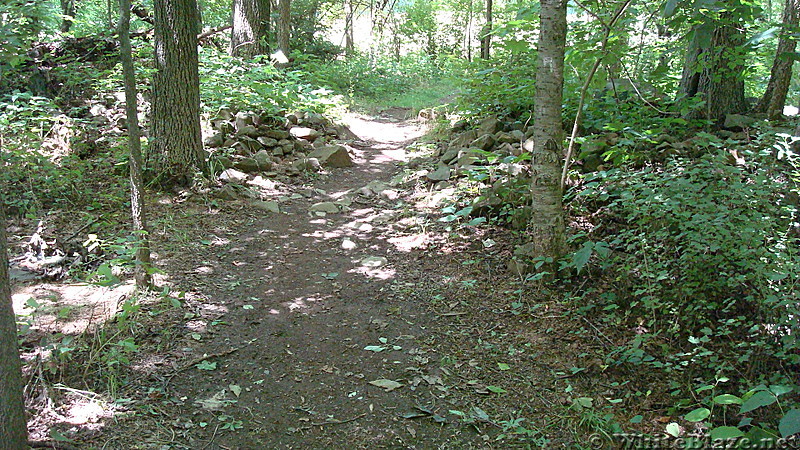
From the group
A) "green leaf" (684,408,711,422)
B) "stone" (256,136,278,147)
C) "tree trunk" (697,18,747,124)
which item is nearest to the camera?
"green leaf" (684,408,711,422)

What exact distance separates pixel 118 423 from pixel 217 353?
2.90 ft

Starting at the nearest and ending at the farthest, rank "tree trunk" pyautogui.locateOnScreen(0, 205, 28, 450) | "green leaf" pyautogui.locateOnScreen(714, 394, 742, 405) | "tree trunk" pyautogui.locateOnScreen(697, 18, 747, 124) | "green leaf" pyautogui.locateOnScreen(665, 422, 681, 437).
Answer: "tree trunk" pyautogui.locateOnScreen(0, 205, 28, 450)
"green leaf" pyautogui.locateOnScreen(714, 394, 742, 405)
"green leaf" pyautogui.locateOnScreen(665, 422, 681, 437)
"tree trunk" pyautogui.locateOnScreen(697, 18, 747, 124)

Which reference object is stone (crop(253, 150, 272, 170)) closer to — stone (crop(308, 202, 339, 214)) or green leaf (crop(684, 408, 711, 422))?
stone (crop(308, 202, 339, 214))

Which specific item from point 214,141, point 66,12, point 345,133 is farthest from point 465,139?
point 66,12

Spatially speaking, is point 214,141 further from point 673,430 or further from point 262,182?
point 673,430

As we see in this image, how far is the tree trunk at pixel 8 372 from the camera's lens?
7.34 feet

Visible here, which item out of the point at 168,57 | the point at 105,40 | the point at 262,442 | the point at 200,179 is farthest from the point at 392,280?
the point at 105,40

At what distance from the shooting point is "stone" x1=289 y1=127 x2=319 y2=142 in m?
8.98

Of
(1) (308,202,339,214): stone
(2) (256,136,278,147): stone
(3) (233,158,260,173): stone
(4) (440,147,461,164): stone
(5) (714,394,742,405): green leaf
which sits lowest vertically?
(5) (714,394,742,405): green leaf

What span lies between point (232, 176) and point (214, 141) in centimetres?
86

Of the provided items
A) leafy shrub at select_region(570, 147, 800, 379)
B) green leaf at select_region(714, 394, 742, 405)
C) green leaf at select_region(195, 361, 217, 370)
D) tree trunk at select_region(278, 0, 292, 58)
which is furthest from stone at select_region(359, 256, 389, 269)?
tree trunk at select_region(278, 0, 292, 58)

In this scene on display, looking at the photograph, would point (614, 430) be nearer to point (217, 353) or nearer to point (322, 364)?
point (322, 364)

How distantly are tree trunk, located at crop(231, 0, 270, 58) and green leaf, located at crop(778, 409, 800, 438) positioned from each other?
1060cm

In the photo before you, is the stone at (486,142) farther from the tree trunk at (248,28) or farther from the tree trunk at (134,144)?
the tree trunk at (248,28)
